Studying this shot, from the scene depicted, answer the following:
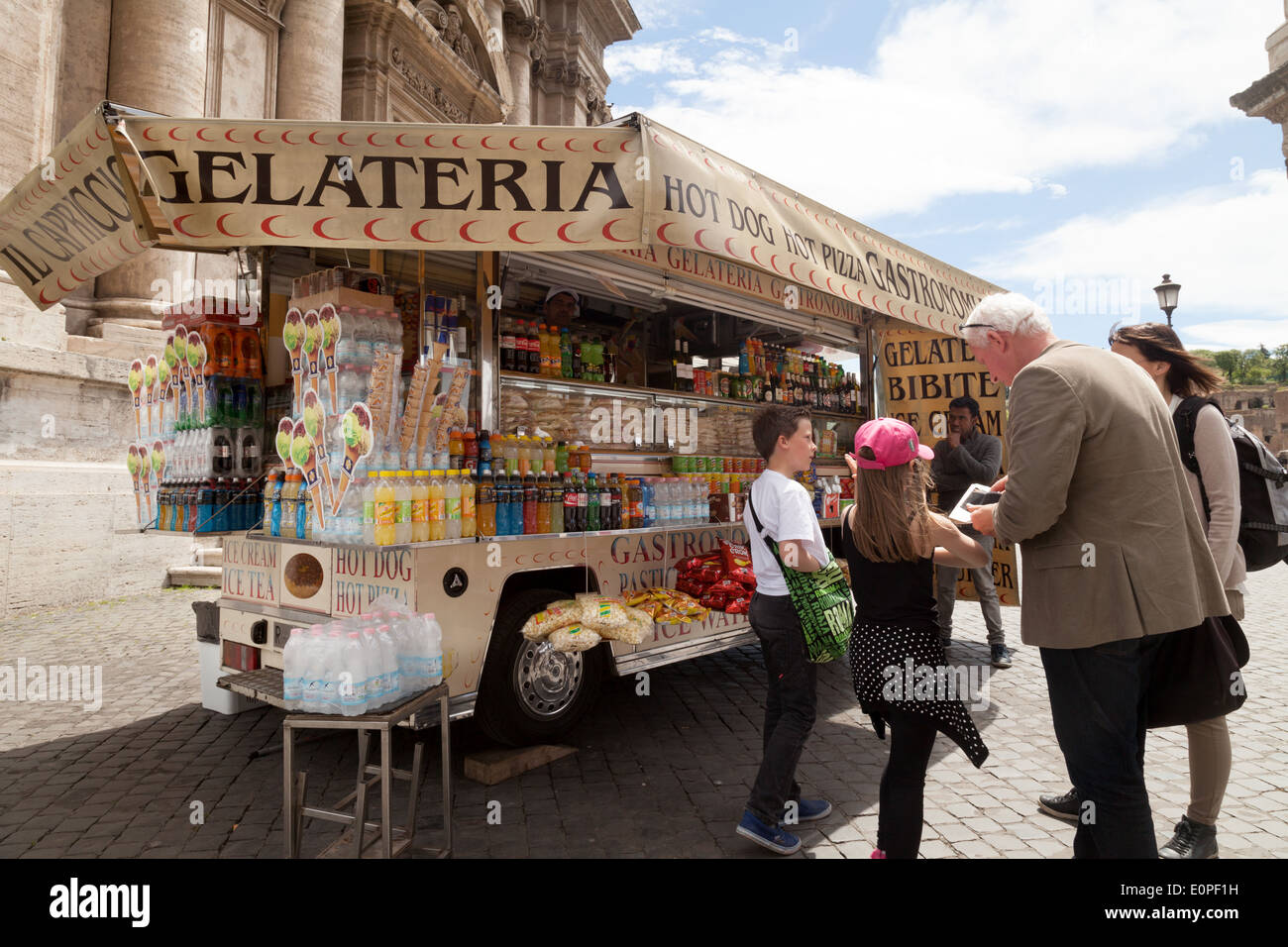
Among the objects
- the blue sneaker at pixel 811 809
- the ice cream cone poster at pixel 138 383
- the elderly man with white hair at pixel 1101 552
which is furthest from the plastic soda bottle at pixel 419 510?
the ice cream cone poster at pixel 138 383

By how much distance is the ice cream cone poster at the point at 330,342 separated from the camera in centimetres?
382

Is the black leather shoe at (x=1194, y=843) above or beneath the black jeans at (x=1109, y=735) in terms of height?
beneath

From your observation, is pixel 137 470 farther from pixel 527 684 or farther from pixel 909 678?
pixel 909 678

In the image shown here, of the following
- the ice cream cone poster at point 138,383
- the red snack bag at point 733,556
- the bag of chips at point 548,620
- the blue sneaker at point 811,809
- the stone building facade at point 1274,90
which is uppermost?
the stone building facade at point 1274,90

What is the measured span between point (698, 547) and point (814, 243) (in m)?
2.34

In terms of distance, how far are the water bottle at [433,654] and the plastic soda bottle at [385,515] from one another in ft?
1.49

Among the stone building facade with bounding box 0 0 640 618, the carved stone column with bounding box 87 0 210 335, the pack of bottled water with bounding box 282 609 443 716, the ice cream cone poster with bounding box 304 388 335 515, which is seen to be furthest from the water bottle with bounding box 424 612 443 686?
the carved stone column with bounding box 87 0 210 335

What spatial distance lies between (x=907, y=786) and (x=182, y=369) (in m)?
4.85

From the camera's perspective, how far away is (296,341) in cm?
408

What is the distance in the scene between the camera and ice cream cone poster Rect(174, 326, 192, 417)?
4789mm

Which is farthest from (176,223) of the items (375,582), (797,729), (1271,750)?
(1271,750)

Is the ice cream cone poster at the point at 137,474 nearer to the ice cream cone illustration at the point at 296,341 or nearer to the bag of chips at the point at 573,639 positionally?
the ice cream cone illustration at the point at 296,341

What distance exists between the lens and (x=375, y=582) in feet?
12.7

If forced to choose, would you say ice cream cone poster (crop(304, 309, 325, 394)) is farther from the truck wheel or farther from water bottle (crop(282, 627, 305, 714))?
the truck wheel
